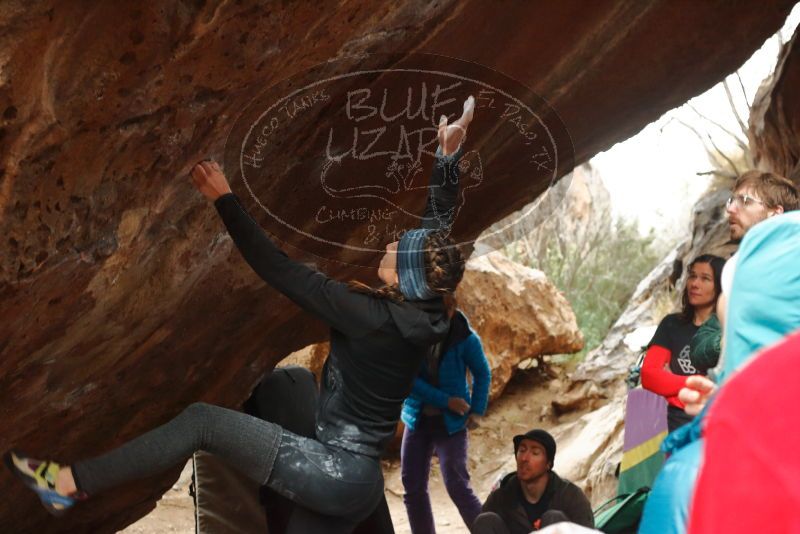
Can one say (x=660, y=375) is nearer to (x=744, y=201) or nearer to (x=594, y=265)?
(x=744, y=201)

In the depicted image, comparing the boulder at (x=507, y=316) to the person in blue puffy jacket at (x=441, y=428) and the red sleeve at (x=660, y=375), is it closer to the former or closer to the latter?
the person in blue puffy jacket at (x=441, y=428)

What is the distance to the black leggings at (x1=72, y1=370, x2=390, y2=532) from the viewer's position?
304 cm

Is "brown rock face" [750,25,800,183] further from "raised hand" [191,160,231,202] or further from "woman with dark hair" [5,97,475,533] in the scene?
"raised hand" [191,160,231,202]

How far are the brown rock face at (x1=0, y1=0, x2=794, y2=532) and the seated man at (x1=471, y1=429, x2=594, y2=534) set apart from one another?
3.72ft

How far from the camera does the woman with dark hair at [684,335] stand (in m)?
3.92

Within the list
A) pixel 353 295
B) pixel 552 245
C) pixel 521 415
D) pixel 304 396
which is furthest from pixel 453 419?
pixel 552 245

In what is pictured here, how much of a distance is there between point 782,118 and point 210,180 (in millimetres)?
5366

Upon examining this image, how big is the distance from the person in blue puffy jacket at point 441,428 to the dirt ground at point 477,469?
199 cm

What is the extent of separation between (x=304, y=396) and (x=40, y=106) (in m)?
2.07

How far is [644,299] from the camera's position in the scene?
1025 cm

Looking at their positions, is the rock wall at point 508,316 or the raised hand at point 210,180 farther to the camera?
the rock wall at point 508,316

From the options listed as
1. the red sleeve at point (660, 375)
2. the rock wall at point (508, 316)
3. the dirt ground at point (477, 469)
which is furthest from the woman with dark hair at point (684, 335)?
the rock wall at point (508, 316)

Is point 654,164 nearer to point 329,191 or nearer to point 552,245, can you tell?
point 552,245

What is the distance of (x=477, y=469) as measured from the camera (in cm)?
862
